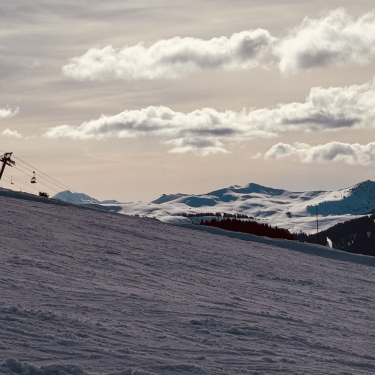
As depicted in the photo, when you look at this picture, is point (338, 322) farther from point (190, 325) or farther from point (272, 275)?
point (272, 275)

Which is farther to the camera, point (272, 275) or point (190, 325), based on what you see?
point (272, 275)

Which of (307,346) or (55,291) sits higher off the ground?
(55,291)

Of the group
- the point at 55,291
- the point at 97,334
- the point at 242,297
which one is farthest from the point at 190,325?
the point at 242,297

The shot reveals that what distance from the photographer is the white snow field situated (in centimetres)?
951

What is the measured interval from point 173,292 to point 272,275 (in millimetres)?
8685

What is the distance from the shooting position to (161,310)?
510 inches

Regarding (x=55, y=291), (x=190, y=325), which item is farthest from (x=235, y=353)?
(x=55, y=291)

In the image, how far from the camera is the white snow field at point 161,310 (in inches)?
374

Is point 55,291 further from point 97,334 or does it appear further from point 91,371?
point 91,371

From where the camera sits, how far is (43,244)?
2019 centimetres

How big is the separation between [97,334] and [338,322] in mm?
7404

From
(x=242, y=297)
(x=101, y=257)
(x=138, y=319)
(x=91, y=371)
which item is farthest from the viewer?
(x=101, y=257)

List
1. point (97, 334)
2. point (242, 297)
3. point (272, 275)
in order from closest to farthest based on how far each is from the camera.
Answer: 1. point (97, 334)
2. point (242, 297)
3. point (272, 275)

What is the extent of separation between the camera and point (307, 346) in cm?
1203
